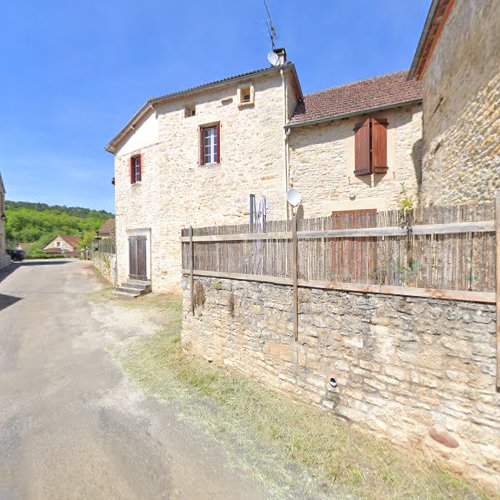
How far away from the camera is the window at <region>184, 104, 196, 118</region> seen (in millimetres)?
11514

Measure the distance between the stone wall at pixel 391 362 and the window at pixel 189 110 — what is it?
9.86 meters

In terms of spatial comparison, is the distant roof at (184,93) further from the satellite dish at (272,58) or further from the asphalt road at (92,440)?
the asphalt road at (92,440)

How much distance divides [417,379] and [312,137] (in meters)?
8.69

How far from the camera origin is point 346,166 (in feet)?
30.2

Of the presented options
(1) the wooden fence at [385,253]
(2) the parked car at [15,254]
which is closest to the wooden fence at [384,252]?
(1) the wooden fence at [385,253]

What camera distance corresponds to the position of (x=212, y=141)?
1128 cm

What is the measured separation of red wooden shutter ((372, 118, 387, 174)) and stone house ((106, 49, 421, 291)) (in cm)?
3

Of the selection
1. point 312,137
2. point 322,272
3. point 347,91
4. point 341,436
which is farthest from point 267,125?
point 341,436

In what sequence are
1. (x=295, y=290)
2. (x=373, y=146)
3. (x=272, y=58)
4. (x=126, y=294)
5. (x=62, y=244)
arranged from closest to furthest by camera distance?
(x=295, y=290), (x=373, y=146), (x=272, y=58), (x=126, y=294), (x=62, y=244)

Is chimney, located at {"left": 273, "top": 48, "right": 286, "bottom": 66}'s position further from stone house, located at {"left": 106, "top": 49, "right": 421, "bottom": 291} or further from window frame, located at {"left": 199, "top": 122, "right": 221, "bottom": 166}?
window frame, located at {"left": 199, "top": 122, "right": 221, "bottom": 166}

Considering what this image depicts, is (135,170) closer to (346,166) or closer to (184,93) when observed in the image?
(184,93)

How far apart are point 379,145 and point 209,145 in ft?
21.6

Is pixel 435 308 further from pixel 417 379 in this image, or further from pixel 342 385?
pixel 342 385

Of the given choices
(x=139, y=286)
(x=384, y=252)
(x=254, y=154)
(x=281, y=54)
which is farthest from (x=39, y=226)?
(x=384, y=252)
